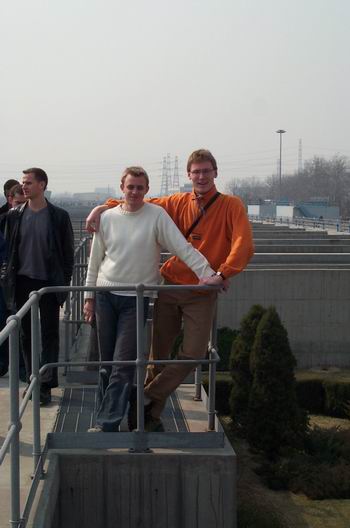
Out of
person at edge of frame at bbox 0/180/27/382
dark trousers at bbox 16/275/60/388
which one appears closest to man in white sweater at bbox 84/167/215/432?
dark trousers at bbox 16/275/60/388

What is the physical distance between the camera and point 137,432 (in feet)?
16.3

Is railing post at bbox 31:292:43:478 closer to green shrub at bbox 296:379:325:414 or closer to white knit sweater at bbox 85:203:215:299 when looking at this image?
white knit sweater at bbox 85:203:215:299

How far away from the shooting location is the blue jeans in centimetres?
501

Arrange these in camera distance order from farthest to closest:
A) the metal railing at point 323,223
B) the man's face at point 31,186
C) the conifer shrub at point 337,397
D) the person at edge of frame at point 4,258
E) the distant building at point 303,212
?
the distant building at point 303,212, the metal railing at point 323,223, the conifer shrub at point 337,397, the person at edge of frame at point 4,258, the man's face at point 31,186

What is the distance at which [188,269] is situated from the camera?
205 inches

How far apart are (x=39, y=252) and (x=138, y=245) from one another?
125 cm

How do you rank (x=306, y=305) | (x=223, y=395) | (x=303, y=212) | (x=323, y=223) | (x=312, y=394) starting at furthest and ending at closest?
1. (x=303, y=212)
2. (x=323, y=223)
3. (x=306, y=305)
4. (x=312, y=394)
5. (x=223, y=395)

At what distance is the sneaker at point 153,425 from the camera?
207 inches

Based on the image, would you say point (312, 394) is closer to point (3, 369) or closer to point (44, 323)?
point (3, 369)

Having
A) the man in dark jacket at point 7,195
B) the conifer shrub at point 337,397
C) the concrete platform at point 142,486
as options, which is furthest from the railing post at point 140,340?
the conifer shrub at point 337,397

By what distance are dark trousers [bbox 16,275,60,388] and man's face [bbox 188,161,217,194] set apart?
63.3 inches

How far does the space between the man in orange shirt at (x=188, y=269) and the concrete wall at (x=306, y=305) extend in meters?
13.1

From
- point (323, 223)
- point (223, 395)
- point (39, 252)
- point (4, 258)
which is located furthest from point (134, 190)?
point (323, 223)

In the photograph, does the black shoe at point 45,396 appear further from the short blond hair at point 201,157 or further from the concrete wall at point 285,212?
the concrete wall at point 285,212
